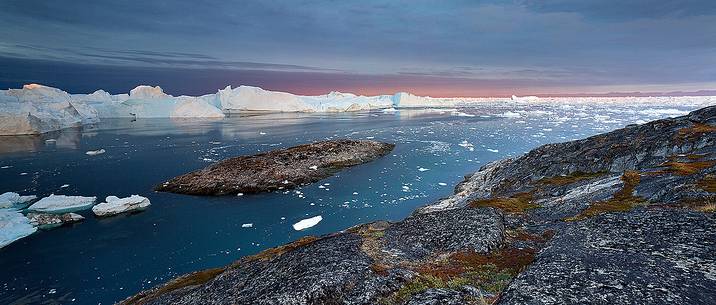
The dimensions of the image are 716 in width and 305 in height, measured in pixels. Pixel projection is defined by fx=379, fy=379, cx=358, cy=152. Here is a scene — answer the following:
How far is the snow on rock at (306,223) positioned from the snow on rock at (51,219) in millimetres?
24468

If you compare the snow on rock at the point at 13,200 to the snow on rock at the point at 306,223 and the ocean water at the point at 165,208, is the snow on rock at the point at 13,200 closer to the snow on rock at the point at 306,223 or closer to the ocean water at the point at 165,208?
the ocean water at the point at 165,208

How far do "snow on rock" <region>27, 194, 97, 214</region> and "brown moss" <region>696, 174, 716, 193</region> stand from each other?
188ft

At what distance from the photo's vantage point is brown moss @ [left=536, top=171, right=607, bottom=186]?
36094 mm

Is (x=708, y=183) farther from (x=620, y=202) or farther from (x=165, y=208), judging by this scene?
(x=165, y=208)

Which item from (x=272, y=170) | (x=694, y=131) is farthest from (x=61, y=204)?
(x=694, y=131)

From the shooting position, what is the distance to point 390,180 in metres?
59.8

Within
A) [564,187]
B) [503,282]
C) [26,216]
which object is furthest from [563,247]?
[26,216]

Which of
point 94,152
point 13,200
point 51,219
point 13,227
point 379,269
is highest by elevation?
point 379,269

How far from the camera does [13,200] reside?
4703cm

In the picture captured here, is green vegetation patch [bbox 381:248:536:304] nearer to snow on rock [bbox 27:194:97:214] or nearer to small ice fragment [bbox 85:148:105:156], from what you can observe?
snow on rock [bbox 27:194:97:214]

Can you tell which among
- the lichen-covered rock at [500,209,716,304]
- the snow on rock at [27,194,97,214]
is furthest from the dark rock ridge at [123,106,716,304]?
the snow on rock at [27,194,97,214]

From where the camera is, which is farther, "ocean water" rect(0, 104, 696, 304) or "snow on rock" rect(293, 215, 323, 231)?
"snow on rock" rect(293, 215, 323, 231)

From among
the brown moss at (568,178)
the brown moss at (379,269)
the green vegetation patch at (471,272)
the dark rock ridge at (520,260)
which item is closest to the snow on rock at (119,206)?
the dark rock ridge at (520,260)

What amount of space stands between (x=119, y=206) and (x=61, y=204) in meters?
7.26
